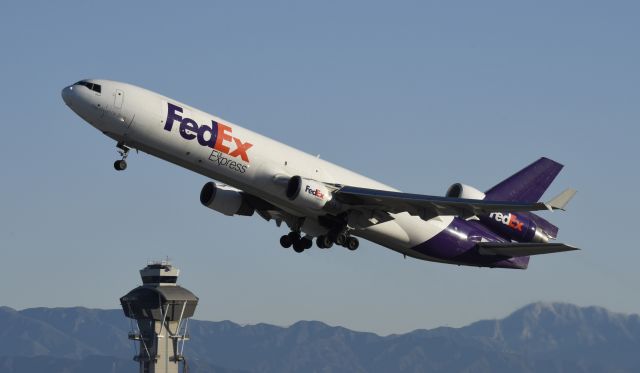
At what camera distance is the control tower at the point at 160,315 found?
16075cm

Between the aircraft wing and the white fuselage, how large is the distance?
214 centimetres

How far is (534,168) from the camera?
215 ft

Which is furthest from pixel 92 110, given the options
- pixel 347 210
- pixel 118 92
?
pixel 347 210

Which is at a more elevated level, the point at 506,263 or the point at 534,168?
the point at 534,168

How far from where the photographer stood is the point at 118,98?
50719 mm

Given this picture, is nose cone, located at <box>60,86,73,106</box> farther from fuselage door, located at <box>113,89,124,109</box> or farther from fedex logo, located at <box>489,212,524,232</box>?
fedex logo, located at <box>489,212,524,232</box>

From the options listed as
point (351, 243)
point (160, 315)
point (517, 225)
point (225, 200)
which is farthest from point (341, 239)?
point (160, 315)

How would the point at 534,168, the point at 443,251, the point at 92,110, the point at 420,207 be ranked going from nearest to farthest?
the point at 92,110
the point at 420,207
the point at 443,251
the point at 534,168

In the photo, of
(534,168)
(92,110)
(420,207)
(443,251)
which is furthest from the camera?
(534,168)

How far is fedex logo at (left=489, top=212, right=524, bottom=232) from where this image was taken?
62250 millimetres

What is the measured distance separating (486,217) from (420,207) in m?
→ 8.94

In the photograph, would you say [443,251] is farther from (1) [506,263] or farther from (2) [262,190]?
(2) [262,190]

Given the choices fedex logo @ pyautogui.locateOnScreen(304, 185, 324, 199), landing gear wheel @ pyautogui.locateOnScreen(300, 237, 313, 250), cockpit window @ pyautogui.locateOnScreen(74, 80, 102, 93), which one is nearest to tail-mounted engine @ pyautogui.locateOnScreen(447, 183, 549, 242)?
landing gear wheel @ pyautogui.locateOnScreen(300, 237, 313, 250)

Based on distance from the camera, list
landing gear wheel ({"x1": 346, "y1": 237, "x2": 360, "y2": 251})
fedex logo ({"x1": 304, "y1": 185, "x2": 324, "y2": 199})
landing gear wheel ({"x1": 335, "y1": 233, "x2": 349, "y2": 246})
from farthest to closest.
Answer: landing gear wheel ({"x1": 346, "y1": 237, "x2": 360, "y2": 251}) → landing gear wheel ({"x1": 335, "y1": 233, "x2": 349, "y2": 246}) → fedex logo ({"x1": 304, "y1": 185, "x2": 324, "y2": 199})
